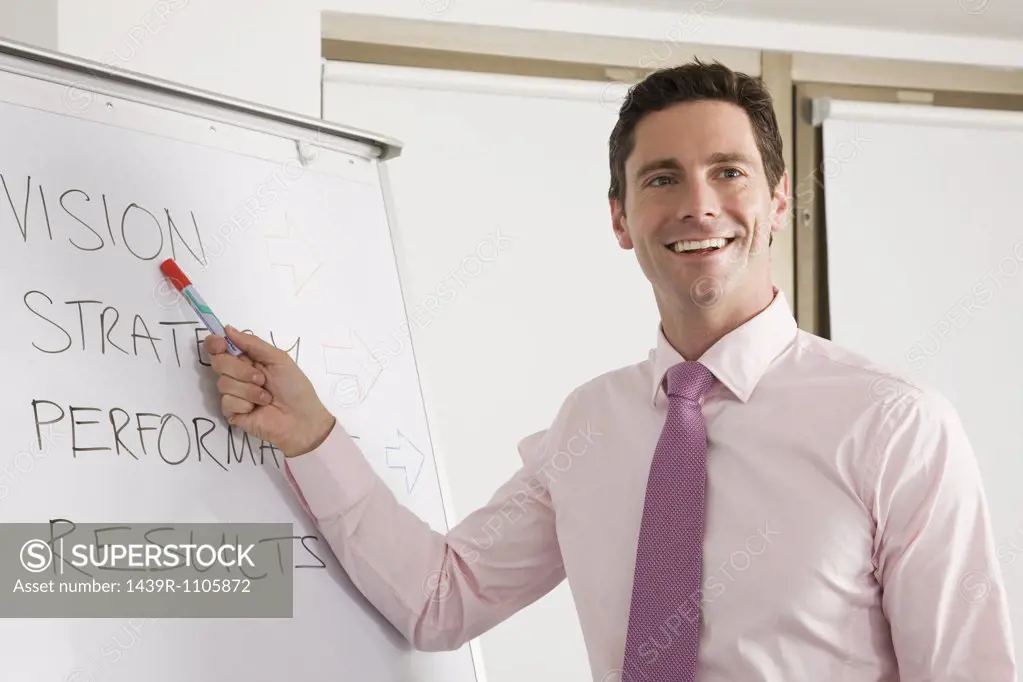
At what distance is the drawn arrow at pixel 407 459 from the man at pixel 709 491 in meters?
0.10

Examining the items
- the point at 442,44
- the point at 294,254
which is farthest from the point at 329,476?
the point at 442,44

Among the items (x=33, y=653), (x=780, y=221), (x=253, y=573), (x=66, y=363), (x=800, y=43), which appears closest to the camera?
(x=33, y=653)

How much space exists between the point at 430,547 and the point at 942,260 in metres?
1.91

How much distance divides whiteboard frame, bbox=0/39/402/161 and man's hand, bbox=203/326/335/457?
0.32m

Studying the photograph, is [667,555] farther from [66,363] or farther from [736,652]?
[66,363]

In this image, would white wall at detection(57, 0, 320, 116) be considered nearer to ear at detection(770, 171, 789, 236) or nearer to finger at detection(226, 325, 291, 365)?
finger at detection(226, 325, 291, 365)

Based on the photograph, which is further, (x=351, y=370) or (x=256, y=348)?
(x=351, y=370)

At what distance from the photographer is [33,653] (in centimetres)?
112

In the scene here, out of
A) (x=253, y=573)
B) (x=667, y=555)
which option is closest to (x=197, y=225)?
(x=253, y=573)

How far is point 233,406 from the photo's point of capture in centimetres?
134

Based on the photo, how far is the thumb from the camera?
53.4 inches

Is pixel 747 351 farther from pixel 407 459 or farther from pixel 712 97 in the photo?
pixel 407 459

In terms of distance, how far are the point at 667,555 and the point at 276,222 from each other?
2.26 feet

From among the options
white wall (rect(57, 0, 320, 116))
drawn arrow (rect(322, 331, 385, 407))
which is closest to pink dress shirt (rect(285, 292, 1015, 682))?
drawn arrow (rect(322, 331, 385, 407))
